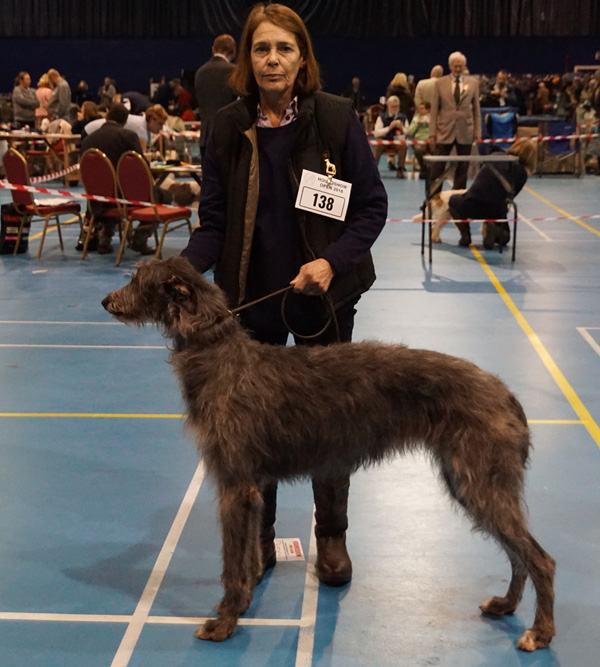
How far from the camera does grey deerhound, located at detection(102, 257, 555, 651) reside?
8.36 feet

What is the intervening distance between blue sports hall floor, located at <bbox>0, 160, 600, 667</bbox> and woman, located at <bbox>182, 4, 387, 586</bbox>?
1.12ft

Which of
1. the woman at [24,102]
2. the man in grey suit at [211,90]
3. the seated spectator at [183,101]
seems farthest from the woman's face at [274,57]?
the seated spectator at [183,101]

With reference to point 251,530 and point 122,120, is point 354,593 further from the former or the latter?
point 122,120

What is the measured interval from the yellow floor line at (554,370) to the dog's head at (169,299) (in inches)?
92.7

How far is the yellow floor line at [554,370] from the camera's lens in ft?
14.3

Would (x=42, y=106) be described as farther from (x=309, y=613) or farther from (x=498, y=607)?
(x=498, y=607)

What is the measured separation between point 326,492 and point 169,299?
924mm

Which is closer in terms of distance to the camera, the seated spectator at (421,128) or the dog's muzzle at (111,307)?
the dog's muzzle at (111,307)

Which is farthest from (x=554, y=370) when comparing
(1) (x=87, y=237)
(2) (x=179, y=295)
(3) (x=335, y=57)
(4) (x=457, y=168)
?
(3) (x=335, y=57)

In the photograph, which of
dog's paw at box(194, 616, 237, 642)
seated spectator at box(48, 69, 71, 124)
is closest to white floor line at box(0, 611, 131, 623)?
dog's paw at box(194, 616, 237, 642)

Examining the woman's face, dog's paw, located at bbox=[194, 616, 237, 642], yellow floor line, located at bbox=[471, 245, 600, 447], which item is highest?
the woman's face

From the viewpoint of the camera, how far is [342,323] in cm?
296

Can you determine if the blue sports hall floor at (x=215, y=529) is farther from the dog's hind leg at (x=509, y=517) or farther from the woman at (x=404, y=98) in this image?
the woman at (x=404, y=98)

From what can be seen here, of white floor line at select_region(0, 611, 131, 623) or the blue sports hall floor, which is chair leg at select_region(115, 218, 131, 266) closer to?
the blue sports hall floor
